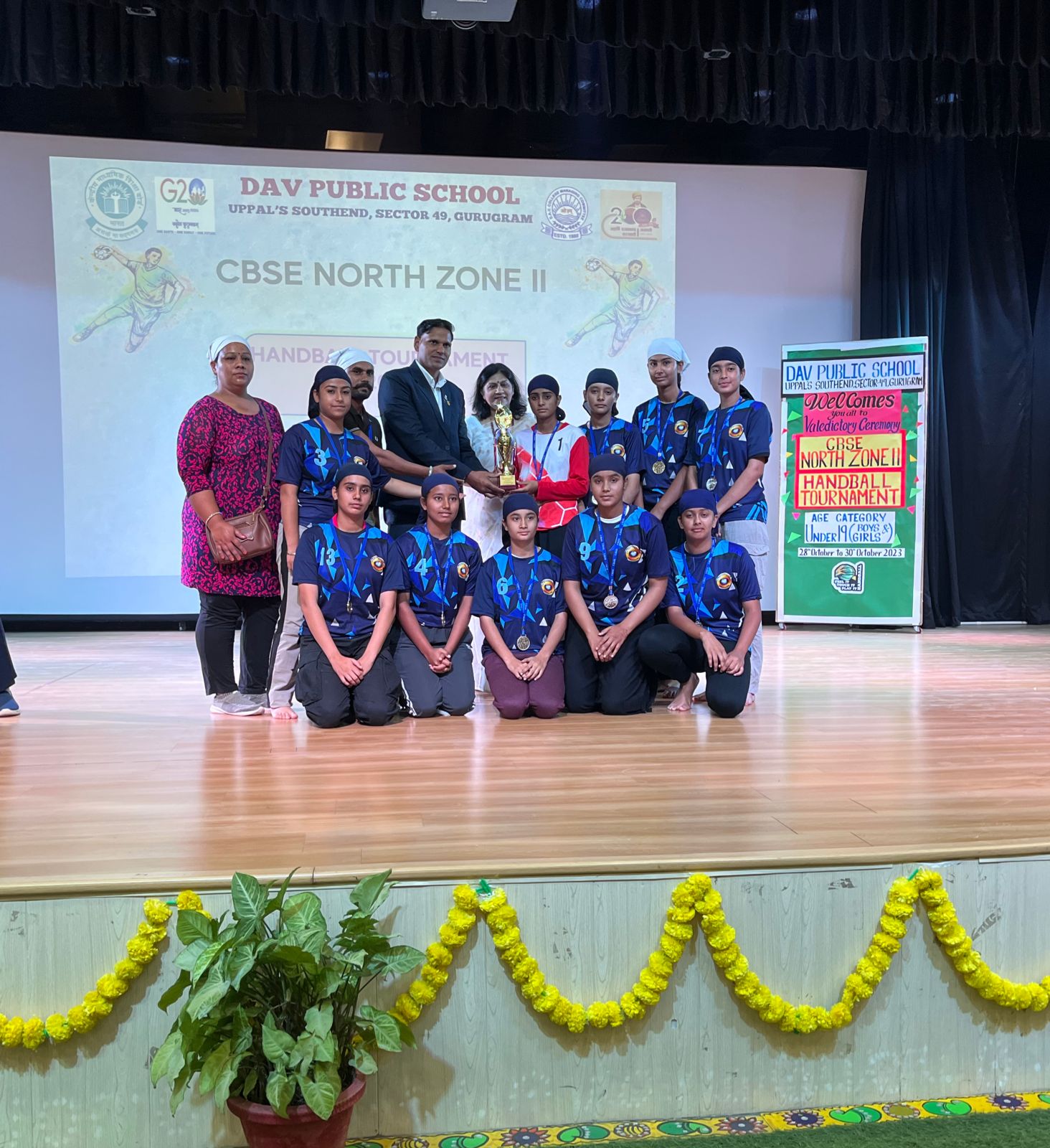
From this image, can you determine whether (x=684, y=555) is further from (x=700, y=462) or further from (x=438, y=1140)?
(x=438, y=1140)

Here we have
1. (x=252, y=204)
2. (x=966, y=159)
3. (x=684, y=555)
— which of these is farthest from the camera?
(x=966, y=159)

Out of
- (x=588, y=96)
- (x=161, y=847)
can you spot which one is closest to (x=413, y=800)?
(x=161, y=847)

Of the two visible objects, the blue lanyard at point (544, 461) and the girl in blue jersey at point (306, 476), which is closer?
the girl in blue jersey at point (306, 476)

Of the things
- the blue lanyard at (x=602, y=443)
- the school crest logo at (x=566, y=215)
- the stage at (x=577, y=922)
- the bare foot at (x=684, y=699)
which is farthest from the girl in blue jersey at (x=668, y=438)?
the school crest logo at (x=566, y=215)

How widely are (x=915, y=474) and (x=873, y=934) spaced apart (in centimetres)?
501

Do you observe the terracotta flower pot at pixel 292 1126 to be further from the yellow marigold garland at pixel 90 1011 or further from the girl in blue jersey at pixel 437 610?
the girl in blue jersey at pixel 437 610

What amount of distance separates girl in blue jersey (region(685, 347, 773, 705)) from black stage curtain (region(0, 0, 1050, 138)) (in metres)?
1.80

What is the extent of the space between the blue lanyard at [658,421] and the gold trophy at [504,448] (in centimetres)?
55

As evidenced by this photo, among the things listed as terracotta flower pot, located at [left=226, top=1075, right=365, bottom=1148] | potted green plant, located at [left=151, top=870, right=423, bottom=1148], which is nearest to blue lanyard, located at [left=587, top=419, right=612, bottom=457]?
potted green plant, located at [left=151, top=870, right=423, bottom=1148]

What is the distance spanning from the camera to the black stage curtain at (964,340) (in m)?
6.63

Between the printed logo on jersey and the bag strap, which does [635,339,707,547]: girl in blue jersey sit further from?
the printed logo on jersey

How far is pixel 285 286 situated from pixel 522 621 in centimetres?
341

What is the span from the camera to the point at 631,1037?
176 cm

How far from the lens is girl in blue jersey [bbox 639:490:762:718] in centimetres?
341
